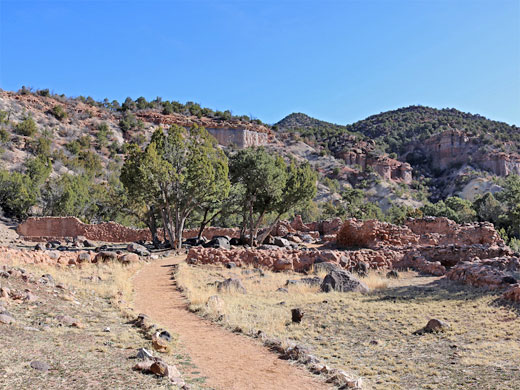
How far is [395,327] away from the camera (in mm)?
9648

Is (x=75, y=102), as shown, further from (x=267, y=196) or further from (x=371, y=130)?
(x=371, y=130)

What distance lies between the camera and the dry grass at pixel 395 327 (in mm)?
6770

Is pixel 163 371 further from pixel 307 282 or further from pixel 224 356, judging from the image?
pixel 307 282

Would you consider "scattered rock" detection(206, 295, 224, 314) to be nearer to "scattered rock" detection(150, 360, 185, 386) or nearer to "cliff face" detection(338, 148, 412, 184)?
"scattered rock" detection(150, 360, 185, 386)

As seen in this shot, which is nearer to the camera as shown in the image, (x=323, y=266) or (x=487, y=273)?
(x=487, y=273)

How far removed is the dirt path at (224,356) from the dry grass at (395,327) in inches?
23.2

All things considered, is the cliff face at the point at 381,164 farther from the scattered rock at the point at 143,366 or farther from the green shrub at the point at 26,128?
the scattered rock at the point at 143,366

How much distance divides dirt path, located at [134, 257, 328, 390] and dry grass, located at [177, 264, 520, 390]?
59 centimetres

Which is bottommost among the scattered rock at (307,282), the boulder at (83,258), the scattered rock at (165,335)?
the scattered rock at (307,282)

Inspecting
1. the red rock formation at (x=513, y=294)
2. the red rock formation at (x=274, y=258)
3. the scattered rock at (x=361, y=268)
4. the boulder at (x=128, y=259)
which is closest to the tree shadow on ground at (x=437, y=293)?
the red rock formation at (x=513, y=294)

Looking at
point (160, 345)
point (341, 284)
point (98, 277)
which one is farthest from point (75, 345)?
point (341, 284)

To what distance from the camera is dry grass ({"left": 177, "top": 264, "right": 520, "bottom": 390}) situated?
22.2 feet

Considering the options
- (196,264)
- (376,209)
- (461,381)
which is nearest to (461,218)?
(376,209)

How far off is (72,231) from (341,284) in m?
24.0
